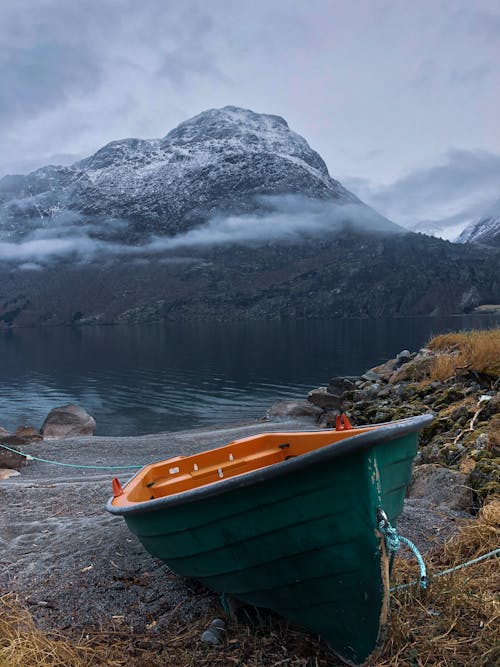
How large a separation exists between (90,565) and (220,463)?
1.85 m

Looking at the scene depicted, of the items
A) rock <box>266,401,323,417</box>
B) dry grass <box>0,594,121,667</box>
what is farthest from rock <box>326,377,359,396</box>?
dry grass <box>0,594,121,667</box>

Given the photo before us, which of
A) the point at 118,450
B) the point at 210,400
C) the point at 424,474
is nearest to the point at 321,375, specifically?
the point at 210,400

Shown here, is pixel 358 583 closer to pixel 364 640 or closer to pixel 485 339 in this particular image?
pixel 364 640

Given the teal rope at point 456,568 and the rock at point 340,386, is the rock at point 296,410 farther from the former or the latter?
the teal rope at point 456,568

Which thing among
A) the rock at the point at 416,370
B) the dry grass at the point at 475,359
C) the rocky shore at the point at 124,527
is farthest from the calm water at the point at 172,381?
the rocky shore at the point at 124,527

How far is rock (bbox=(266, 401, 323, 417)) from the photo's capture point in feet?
75.5

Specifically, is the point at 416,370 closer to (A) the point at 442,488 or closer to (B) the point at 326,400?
(B) the point at 326,400

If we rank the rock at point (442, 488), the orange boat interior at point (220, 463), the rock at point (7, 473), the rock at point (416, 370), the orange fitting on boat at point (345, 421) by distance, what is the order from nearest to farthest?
the orange fitting on boat at point (345, 421) < the orange boat interior at point (220, 463) < the rock at point (442, 488) < the rock at point (7, 473) < the rock at point (416, 370)

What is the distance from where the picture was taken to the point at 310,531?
368 cm

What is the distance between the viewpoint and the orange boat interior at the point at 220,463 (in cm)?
570

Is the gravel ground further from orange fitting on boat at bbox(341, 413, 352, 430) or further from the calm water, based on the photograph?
the calm water

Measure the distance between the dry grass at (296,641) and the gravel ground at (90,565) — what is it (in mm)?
274

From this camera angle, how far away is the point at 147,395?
120ft

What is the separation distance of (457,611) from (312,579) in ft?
4.12
